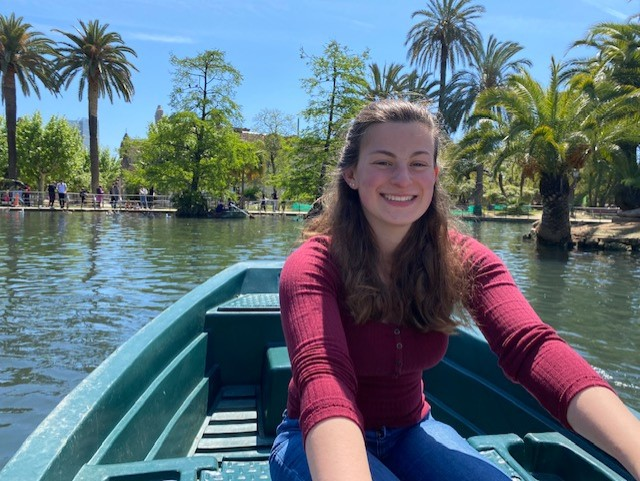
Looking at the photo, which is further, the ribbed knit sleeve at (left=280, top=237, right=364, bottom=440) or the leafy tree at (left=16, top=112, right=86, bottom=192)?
the leafy tree at (left=16, top=112, right=86, bottom=192)

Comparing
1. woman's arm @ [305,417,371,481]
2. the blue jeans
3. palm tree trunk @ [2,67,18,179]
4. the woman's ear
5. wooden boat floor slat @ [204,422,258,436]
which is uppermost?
palm tree trunk @ [2,67,18,179]

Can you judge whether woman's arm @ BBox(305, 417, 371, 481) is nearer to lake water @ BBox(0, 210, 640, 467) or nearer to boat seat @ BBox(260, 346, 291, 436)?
lake water @ BBox(0, 210, 640, 467)

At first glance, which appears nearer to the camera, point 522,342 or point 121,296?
point 522,342

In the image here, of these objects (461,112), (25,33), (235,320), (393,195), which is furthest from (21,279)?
(461,112)

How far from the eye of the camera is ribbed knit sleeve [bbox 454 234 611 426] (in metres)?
1.39

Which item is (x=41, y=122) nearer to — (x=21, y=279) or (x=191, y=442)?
(x=21, y=279)

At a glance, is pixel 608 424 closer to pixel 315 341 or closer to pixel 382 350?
pixel 382 350

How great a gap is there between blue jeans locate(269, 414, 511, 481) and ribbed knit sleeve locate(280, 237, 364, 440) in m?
0.11

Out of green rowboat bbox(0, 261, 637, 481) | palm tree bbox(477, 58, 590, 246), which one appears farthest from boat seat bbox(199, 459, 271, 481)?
palm tree bbox(477, 58, 590, 246)

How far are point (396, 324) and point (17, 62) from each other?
35.4 metres

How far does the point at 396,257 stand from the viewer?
1.74m

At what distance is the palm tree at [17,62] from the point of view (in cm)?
3025

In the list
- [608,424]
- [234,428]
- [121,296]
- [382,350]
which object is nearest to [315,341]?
[382,350]

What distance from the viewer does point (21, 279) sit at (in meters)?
9.48
